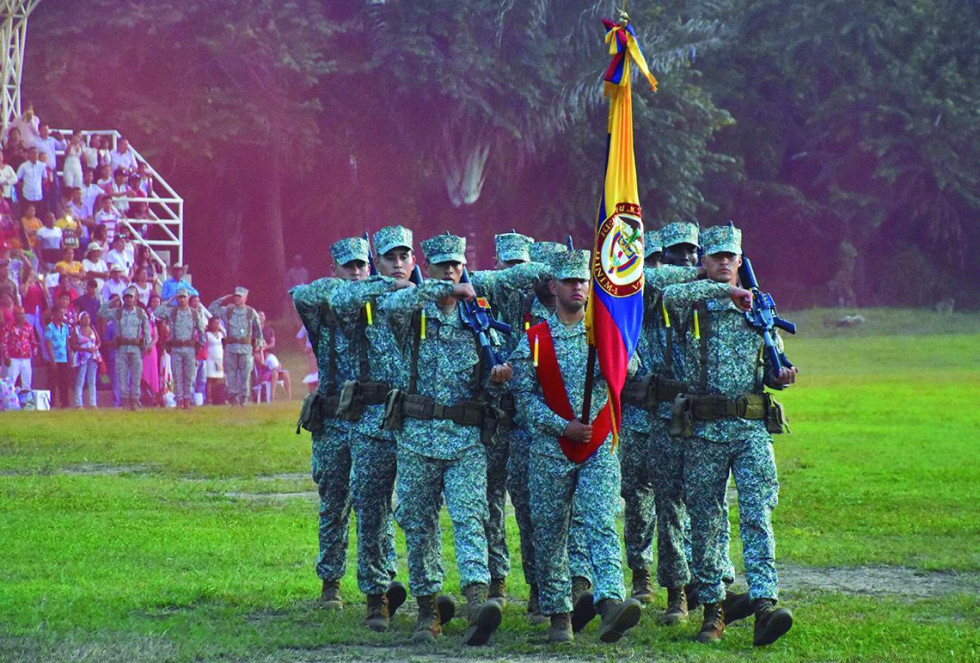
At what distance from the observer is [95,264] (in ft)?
94.3

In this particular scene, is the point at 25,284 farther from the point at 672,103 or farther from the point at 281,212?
the point at 672,103

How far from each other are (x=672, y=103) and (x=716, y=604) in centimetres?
3780

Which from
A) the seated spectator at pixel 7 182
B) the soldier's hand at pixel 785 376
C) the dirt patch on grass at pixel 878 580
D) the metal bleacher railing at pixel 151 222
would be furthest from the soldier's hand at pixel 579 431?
the metal bleacher railing at pixel 151 222

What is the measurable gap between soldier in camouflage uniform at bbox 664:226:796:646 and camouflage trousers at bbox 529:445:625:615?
561 mm

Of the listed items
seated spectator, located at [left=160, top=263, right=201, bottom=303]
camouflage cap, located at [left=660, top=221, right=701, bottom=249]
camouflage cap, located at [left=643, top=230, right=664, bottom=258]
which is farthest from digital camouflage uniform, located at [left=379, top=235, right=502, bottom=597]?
seated spectator, located at [left=160, top=263, right=201, bottom=303]

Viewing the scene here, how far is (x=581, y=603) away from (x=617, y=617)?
712mm

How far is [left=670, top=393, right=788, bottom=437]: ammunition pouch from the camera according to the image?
374 inches

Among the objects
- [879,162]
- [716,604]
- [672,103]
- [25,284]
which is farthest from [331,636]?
[879,162]

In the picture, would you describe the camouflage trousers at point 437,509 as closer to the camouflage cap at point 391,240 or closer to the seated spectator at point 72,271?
the camouflage cap at point 391,240

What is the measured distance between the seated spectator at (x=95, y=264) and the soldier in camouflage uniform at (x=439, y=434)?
64.5 feet

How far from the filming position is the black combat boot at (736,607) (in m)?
9.67

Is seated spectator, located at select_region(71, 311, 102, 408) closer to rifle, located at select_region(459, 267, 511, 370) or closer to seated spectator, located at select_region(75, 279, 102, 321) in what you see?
seated spectator, located at select_region(75, 279, 102, 321)

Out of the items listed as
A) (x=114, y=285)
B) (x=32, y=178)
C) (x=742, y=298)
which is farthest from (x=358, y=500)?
(x=32, y=178)

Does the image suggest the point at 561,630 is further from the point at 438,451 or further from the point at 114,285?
the point at 114,285
